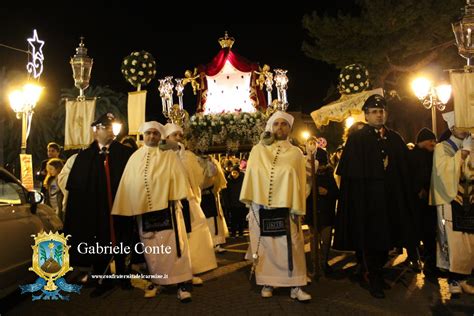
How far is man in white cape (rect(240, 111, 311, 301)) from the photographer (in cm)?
620

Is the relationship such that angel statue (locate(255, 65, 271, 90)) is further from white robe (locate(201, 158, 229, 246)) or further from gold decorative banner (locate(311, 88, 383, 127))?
white robe (locate(201, 158, 229, 246))

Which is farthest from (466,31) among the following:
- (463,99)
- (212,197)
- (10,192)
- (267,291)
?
(10,192)

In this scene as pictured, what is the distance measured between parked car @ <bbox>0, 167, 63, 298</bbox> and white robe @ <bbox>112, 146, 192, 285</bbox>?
4.01 ft

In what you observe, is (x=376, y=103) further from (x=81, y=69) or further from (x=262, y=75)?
(x=81, y=69)

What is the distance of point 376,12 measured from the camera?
18.8 meters

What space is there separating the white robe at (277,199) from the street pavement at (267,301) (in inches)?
14.0

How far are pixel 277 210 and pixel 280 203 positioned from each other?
0.46 ft

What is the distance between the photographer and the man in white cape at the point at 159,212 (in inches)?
251

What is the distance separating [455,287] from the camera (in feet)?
20.5

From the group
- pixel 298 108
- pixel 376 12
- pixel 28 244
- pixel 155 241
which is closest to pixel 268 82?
pixel 155 241

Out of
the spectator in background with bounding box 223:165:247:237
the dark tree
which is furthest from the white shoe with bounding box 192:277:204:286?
the dark tree

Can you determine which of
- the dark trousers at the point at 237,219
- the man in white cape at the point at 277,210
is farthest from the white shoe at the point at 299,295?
Result: the dark trousers at the point at 237,219

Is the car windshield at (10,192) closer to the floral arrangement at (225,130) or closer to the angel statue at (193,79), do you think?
the floral arrangement at (225,130)

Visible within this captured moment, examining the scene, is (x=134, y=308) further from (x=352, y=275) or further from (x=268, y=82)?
(x=268, y=82)
